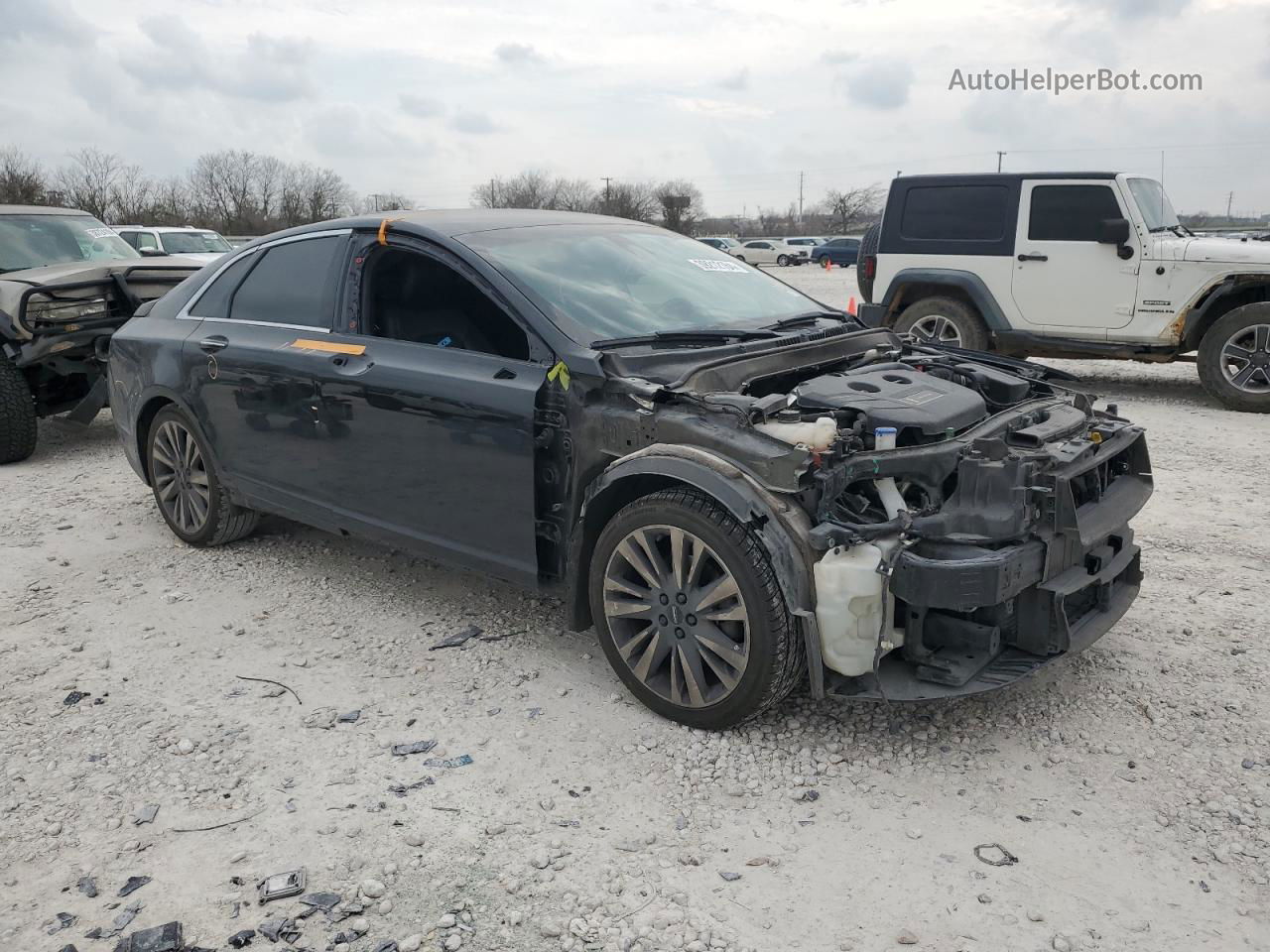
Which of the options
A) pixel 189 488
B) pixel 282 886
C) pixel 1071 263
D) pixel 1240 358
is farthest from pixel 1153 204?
pixel 282 886

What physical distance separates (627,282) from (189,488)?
279 cm

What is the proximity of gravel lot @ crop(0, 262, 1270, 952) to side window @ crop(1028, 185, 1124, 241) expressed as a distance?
17.9 ft

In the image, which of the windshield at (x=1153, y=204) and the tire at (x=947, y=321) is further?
the tire at (x=947, y=321)

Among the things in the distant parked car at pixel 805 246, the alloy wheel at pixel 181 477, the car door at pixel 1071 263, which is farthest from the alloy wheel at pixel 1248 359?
the distant parked car at pixel 805 246

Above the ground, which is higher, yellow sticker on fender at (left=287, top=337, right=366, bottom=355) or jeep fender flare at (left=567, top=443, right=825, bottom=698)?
yellow sticker on fender at (left=287, top=337, right=366, bottom=355)

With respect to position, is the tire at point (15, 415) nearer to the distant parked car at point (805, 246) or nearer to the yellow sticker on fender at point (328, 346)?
the yellow sticker on fender at point (328, 346)

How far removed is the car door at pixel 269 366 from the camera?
452cm

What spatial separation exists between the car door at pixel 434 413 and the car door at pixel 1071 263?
706 cm

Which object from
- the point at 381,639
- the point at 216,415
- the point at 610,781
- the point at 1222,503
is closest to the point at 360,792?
the point at 610,781

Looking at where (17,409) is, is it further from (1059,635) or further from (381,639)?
(1059,635)

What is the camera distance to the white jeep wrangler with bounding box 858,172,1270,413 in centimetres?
876

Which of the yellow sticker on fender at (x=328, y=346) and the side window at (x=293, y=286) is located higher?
the side window at (x=293, y=286)

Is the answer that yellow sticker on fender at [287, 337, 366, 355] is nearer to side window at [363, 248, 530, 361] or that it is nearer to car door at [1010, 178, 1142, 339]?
side window at [363, 248, 530, 361]

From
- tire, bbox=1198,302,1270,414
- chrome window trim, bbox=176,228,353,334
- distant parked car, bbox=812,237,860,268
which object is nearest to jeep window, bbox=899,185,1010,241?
tire, bbox=1198,302,1270,414
